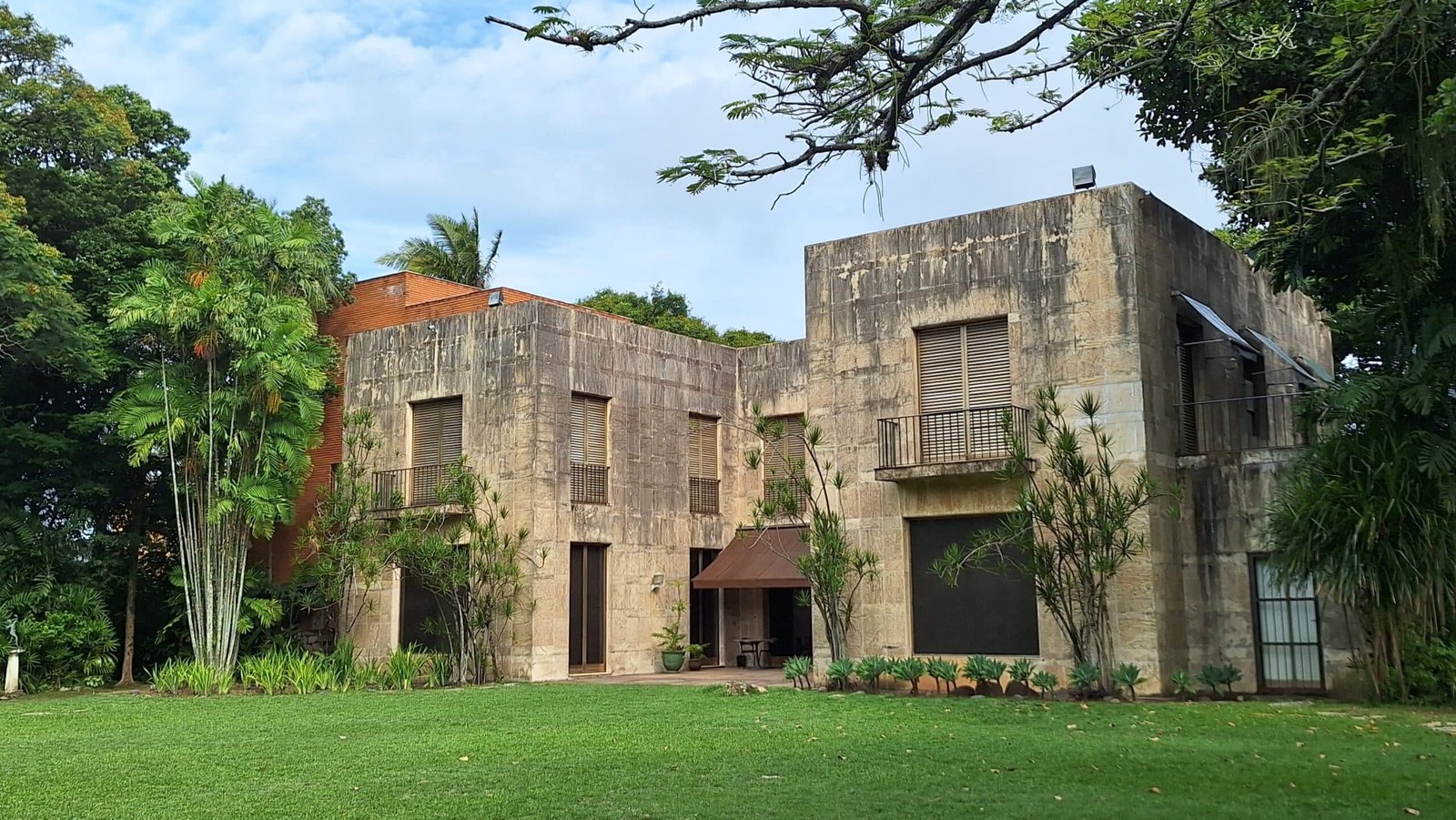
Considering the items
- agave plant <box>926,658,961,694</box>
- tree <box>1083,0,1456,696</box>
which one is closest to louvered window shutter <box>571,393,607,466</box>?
agave plant <box>926,658,961,694</box>

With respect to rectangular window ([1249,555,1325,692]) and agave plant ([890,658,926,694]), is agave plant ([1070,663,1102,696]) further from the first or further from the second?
rectangular window ([1249,555,1325,692])

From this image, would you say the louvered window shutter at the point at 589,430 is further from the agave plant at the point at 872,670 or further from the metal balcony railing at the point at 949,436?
the agave plant at the point at 872,670

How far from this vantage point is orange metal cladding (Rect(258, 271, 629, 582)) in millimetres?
25000

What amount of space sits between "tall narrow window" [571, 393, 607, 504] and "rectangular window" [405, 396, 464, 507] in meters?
1.95

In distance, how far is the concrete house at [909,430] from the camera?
16188 millimetres

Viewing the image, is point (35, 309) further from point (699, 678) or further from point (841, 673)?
point (841, 673)

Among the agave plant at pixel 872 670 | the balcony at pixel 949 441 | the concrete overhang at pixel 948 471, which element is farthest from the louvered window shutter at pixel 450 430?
the agave plant at pixel 872 670

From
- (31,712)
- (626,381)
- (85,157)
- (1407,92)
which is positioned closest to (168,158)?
(85,157)

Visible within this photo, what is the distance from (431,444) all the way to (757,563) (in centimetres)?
606

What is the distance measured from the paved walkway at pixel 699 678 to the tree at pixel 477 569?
1.42 meters

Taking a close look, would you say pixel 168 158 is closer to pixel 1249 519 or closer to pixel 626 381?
pixel 626 381

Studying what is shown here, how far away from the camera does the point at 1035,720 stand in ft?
41.3

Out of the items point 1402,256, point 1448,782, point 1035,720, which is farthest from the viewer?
point 1035,720

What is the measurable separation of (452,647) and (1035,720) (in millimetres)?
11175
